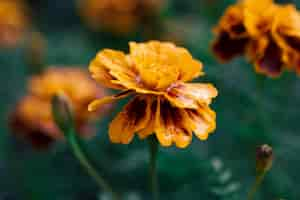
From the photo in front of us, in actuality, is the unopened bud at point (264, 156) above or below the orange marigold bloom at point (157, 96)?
below

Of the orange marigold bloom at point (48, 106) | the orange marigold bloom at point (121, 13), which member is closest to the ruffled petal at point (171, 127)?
the orange marigold bloom at point (48, 106)

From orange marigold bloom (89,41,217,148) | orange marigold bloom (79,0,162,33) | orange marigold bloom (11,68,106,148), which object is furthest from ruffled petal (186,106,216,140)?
orange marigold bloom (79,0,162,33)

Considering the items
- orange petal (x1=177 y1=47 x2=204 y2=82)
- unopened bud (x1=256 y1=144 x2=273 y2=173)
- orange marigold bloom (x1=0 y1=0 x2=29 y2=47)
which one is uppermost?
orange marigold bloom (x1=0 y1=0 x2=29 y2=47)

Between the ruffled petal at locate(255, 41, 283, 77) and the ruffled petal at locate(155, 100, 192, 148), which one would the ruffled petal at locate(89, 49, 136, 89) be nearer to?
the ruffled petal at locate(155, 100, 192, 148)

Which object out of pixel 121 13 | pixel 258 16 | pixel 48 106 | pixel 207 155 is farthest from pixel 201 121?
pixel 121 13

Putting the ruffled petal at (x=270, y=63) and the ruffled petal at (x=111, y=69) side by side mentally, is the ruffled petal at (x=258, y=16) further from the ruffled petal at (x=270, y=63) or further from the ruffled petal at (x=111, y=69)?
the ruffled petal at (x=111, y=69)

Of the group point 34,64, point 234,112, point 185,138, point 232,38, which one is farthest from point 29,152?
point 185,138
